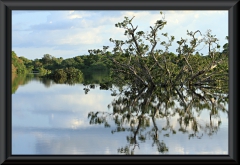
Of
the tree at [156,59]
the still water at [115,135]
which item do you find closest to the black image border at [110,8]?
the still water at [115,135]

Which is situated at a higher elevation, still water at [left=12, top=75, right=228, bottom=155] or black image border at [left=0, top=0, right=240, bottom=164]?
black image border at [left=0, top=0, right=240, bottom=164]

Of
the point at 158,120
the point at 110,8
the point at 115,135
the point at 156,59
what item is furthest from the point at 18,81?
the point at 110,8

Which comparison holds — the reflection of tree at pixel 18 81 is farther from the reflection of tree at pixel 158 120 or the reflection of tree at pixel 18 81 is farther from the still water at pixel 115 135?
the still water at pixel 115 135

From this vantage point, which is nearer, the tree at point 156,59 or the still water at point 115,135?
the still water at point 115,135

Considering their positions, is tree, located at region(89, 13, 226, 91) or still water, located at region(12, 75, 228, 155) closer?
still water, located at region(12, 75, 228, 155)

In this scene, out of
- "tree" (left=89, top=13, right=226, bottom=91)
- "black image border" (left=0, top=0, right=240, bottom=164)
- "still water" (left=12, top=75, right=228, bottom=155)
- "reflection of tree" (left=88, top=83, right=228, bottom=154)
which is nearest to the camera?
"black image border" (left=0, top=0, right=240, bottom=164)

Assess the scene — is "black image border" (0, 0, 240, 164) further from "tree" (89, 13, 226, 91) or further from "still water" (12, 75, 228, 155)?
"tree" (89, 13, 226, 91)

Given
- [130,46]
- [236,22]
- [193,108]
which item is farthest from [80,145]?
[130,46]

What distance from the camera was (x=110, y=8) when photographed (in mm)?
1921

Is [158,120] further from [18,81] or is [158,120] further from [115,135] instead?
[18,81]

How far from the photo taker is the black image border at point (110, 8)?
1758 mm

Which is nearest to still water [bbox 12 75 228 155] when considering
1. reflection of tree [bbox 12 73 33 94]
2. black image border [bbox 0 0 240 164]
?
black image border [bbox 0 0 240 164]

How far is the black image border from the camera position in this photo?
69.2 inches

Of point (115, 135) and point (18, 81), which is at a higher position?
point (18, 81)
